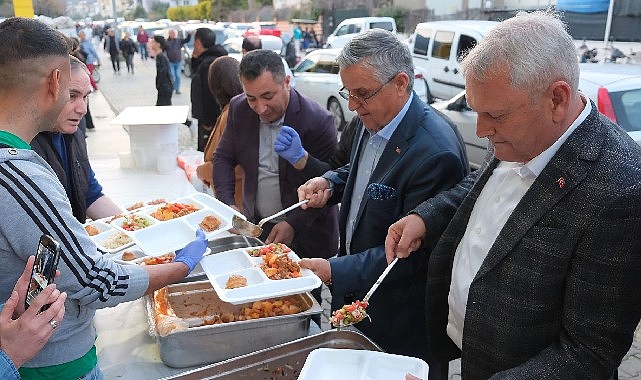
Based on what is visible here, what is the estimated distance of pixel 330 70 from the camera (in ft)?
33.4

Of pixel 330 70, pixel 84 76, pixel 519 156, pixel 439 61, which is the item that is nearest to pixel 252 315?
pixel 519 156

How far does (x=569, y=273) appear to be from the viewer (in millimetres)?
1216

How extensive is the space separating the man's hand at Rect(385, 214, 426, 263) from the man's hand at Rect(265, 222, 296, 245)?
3.09ft

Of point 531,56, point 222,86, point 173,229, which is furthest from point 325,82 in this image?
point 531,56

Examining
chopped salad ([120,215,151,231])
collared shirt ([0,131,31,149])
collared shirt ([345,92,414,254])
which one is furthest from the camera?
chopped salad ([120,215,151,231])

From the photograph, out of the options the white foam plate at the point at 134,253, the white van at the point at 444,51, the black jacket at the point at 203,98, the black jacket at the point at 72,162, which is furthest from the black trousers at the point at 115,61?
the white foam plate at the point at 134,253

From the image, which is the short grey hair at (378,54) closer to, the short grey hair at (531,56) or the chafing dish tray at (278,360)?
the short grey hair at (531,56)

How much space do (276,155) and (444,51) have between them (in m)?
8.83

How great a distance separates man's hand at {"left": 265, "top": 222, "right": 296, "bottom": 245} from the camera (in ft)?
8.55

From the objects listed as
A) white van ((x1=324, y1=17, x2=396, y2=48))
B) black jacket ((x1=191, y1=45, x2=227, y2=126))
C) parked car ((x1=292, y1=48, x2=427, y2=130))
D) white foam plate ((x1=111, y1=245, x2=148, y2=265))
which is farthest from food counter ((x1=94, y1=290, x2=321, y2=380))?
white van ((x1=324, y1=17, x2=396, y2=48))

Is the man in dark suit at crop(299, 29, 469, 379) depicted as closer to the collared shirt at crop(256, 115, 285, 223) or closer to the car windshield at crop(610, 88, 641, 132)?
the collared shirt at crop(256, 115, 285, 223)

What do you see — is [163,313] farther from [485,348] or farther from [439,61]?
[439,61]

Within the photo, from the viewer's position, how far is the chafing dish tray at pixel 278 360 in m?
1.48

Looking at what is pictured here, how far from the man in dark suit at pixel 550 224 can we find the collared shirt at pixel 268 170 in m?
1.57
